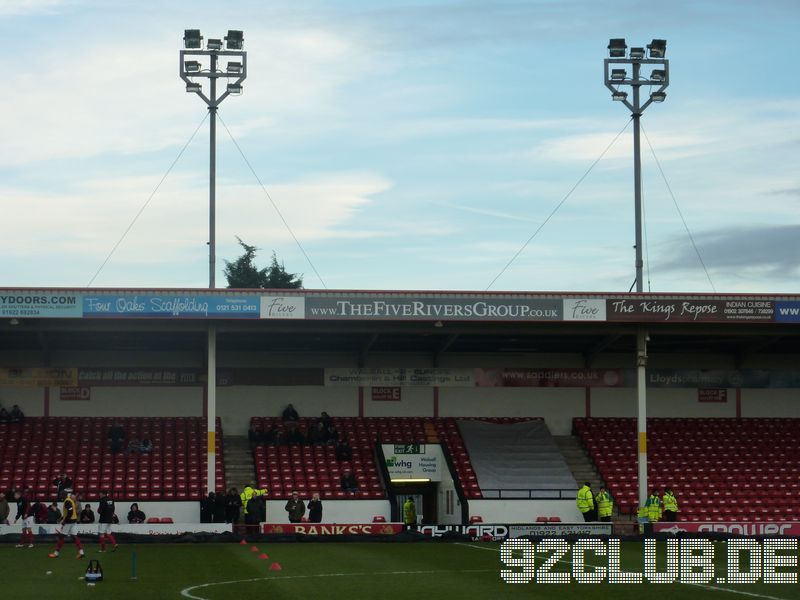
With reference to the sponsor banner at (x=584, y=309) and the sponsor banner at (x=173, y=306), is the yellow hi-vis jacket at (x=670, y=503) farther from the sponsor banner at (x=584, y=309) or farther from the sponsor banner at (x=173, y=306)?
the sponsor banner at (x=173, y=306)

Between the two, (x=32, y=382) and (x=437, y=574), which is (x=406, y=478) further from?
(x=437, y=574)

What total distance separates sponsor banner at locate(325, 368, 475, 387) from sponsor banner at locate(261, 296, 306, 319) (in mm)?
7804

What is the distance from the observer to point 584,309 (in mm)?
38188

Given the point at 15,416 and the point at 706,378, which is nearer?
the point at 15,416

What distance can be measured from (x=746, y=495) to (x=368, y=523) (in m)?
12.7

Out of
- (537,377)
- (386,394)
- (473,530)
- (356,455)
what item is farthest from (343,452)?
(537,377)

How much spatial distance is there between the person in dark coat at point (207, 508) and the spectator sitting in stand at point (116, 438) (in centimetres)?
516

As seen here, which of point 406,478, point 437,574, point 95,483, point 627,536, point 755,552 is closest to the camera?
point 437,574

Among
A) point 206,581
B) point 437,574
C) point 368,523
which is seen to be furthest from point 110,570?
point 368,523

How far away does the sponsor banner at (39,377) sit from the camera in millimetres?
43156

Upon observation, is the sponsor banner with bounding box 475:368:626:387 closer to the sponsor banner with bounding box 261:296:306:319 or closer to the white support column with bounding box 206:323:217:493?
the sponsor banner with bounding box 261:296:306:319

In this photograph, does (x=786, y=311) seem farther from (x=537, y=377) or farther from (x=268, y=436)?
(x=268, y=436)

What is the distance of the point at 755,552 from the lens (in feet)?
96.6

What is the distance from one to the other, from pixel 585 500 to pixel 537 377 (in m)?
8.14
